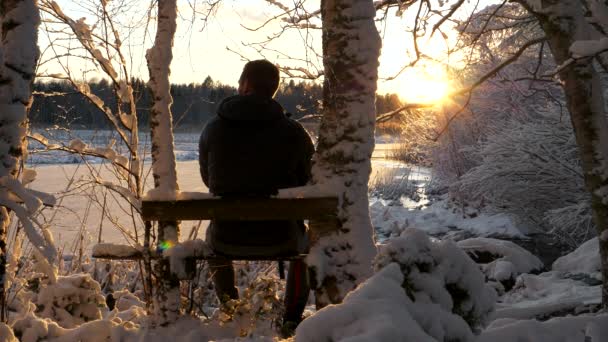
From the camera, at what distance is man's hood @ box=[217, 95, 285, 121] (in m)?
3.27

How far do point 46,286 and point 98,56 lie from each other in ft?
5.80

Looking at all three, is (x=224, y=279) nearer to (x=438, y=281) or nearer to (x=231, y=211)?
(x=231, y=211)

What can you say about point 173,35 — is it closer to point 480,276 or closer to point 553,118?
point 480,276

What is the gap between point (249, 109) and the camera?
129 inches

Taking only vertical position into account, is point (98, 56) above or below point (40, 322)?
above

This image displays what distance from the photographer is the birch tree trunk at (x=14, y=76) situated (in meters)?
2.41

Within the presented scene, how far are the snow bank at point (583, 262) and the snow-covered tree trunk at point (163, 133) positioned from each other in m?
5.06

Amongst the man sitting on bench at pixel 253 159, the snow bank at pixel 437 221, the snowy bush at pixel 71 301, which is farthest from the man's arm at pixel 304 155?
the snow bank at pixel 437 221

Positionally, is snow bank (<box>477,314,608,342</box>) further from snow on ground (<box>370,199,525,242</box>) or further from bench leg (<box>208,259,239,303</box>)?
snow on ground (<box>370,199,525,242</box>)

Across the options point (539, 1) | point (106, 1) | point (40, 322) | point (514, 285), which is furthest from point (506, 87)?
point (40, 322)

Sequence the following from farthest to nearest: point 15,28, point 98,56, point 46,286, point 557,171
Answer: point 557,171 → point 46,286 → point 98,56 → point 15,28

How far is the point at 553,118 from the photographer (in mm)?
9125

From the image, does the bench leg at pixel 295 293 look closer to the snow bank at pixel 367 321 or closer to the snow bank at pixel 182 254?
the snow bank at pixel 182 254

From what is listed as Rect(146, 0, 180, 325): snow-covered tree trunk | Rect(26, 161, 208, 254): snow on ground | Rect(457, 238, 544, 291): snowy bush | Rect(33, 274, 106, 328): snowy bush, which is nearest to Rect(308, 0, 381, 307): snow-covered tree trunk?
Rect(146, 0, 180, 325): snow-covered tree trunk
